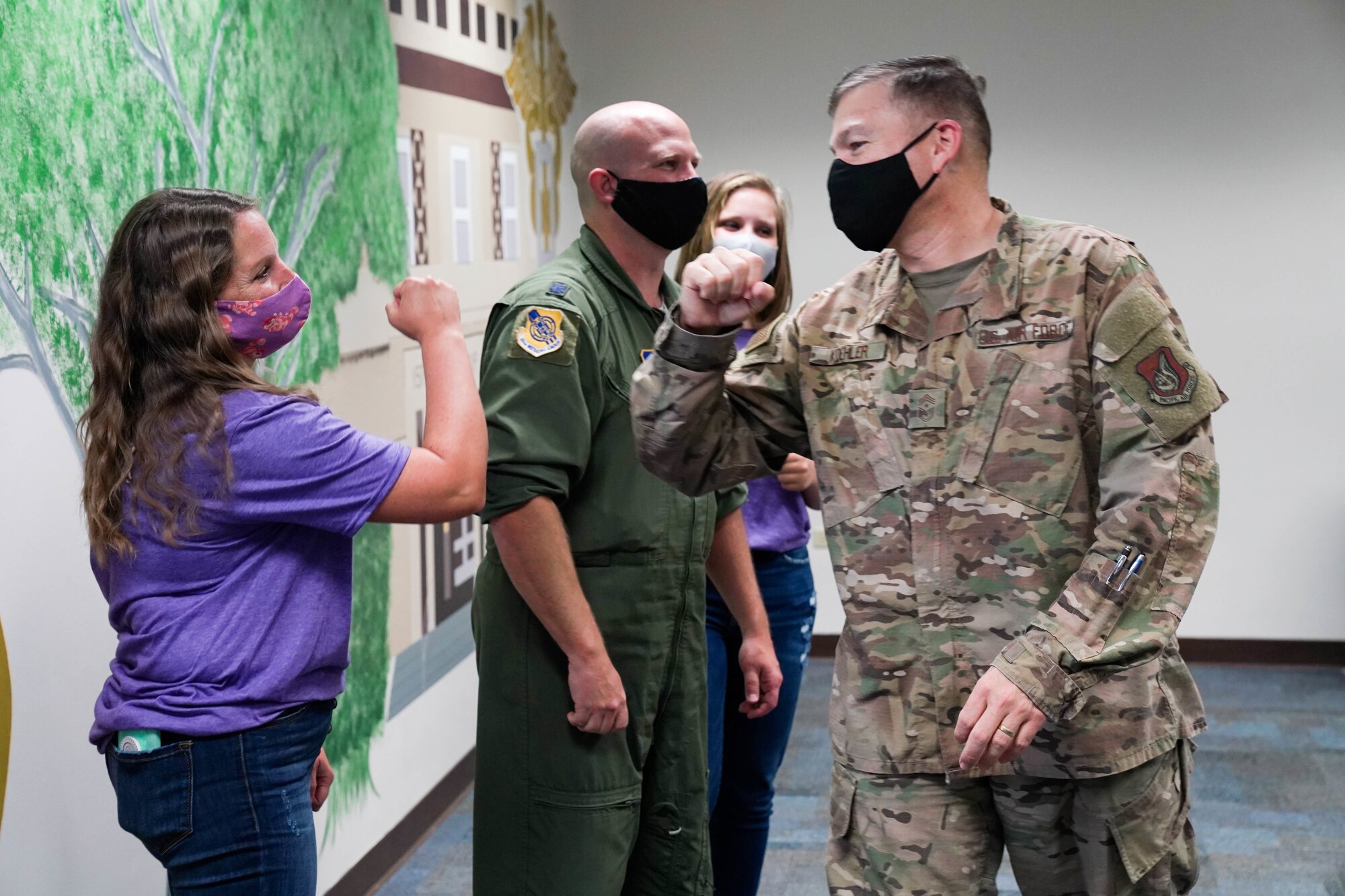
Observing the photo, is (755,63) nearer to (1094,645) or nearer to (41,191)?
(41,191)

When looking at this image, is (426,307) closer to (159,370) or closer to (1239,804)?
(159,370)

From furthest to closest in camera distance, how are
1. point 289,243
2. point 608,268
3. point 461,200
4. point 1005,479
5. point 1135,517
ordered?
point 461,200 → point 289,243 → point 608,268 → point 1005,479 → point 1135,517

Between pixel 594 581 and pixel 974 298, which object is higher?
pixel 974 298

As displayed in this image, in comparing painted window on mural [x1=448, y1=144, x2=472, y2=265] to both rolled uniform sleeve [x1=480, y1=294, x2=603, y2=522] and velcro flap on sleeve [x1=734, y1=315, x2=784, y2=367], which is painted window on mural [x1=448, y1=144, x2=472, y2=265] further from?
velcro flap on sleeve [x1=734, y1=315, x2=784, y2=367]

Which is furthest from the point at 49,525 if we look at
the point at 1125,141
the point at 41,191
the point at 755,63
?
the point at 1125,141

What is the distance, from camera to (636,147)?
6.61 feet

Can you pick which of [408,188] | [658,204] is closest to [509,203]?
[408,188]

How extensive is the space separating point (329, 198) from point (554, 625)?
1332 mm

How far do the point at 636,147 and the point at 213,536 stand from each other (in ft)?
3.07

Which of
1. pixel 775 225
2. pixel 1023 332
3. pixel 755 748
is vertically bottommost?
pixel 755 748

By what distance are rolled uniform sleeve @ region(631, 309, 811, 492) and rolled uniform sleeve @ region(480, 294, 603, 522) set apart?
21 cm

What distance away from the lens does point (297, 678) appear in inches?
57.9

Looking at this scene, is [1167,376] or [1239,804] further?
[1239,804]

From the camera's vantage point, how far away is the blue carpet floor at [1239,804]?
3.08 meters
